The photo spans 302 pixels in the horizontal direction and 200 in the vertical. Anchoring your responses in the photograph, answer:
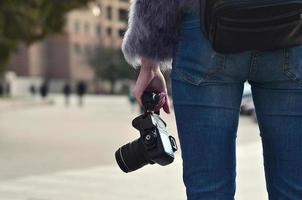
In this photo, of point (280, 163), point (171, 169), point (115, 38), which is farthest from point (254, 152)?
point (115, 38)

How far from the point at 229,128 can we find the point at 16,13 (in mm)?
15836

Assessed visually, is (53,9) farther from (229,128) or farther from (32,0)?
(229,128)

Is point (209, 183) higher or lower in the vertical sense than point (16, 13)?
higher

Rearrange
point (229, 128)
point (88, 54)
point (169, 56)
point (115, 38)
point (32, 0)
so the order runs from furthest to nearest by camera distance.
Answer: point (115, 38) < point (88, 54) < point (32, 0) < point (169, 56) < point (229, 128)

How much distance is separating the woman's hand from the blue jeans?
144 mm

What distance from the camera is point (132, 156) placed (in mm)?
2438

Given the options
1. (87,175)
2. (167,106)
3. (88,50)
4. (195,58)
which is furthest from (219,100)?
(88,50)

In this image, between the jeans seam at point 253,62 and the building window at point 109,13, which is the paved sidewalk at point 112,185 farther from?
the building window at point 109,13

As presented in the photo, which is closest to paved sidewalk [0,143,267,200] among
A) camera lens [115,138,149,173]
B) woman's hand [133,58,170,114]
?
camera lens [115,138,149,173]

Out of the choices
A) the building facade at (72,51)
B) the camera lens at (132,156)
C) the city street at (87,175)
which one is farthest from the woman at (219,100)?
the building facade at (72,51)

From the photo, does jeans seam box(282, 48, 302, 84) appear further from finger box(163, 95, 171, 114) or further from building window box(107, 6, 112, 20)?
building window box(107, 6, 112, 20)

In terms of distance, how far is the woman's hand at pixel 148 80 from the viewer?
2.38 m

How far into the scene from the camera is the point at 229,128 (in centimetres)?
221

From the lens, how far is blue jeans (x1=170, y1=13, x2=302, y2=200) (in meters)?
2.18
